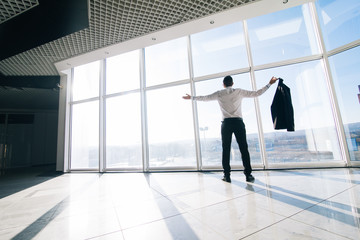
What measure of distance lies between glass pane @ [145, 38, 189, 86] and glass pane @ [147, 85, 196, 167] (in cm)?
29

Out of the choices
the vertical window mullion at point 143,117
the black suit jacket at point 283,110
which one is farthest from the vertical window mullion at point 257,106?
the vertical window mullion at point 143,117

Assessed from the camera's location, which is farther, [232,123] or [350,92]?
[350,92]

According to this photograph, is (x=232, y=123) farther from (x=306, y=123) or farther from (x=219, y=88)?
(x=306, y=123)

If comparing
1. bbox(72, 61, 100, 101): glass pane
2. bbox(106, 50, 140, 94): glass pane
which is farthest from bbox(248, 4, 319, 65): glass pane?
bbox(72, 61, 100, 101): glass pane

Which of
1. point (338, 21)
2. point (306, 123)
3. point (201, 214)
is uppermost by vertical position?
point (338, 21)

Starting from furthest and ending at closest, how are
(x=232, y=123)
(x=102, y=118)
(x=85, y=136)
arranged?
(x=85, y=136) → (x=102, y=118) → (x=232, y=123)

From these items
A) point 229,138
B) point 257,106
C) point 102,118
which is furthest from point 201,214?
point 102,118

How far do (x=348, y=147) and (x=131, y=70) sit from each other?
16.2 feet

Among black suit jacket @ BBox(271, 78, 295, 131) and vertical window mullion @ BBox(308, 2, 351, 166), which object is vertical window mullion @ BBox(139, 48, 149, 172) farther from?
vertical window mullion @ BBox(308, 2, 351, 166)

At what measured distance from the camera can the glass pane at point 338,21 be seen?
2.71 m

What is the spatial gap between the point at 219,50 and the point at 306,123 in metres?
2.38

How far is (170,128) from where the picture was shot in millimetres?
3779

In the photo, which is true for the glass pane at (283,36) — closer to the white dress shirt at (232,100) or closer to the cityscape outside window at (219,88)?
the cityscape outside window at (219,88)

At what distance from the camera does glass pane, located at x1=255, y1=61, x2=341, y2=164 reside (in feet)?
9.47
